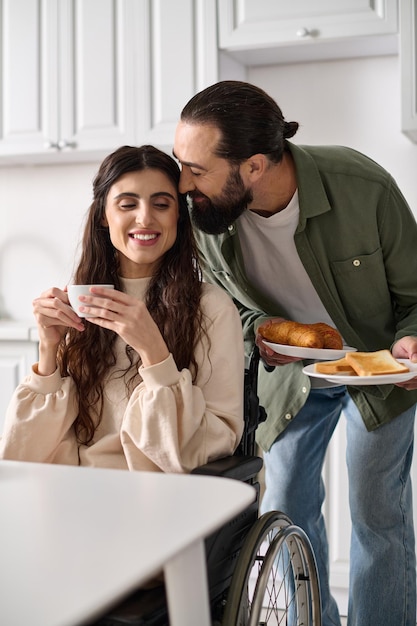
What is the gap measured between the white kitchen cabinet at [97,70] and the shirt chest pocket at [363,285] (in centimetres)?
121

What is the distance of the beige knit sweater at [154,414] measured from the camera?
1.56 metres

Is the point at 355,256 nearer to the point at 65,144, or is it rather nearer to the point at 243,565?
the point at 243,565

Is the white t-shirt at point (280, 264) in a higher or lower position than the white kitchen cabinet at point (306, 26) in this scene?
lower

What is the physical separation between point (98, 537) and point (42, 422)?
34.4 inches

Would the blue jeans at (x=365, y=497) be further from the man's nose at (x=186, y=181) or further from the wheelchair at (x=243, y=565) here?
the man's nose at (x=186, y=181)

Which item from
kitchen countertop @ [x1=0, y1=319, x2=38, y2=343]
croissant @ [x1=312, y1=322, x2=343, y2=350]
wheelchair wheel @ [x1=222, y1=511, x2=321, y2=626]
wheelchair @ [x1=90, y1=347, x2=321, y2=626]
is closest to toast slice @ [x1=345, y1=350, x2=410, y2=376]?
croissant @ [x1=312, y1=322, x2=343, y2=350]

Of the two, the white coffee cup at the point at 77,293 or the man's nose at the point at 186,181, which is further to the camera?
the man's nose at the point at 186,181

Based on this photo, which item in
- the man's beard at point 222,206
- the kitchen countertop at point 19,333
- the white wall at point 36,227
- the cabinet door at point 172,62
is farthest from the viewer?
the white wall at point 36,227

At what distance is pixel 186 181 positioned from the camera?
184 cm

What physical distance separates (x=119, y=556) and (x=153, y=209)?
110 centimetres

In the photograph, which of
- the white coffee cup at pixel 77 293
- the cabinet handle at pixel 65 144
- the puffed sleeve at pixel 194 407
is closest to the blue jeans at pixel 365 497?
the puffed sleeve at pixel 194 407

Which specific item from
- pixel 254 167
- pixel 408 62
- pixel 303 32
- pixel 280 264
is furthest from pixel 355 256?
pixel 303 32

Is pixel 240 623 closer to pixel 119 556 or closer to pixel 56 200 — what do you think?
pixel 119 556

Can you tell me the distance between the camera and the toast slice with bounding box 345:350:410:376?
166 centimetres
